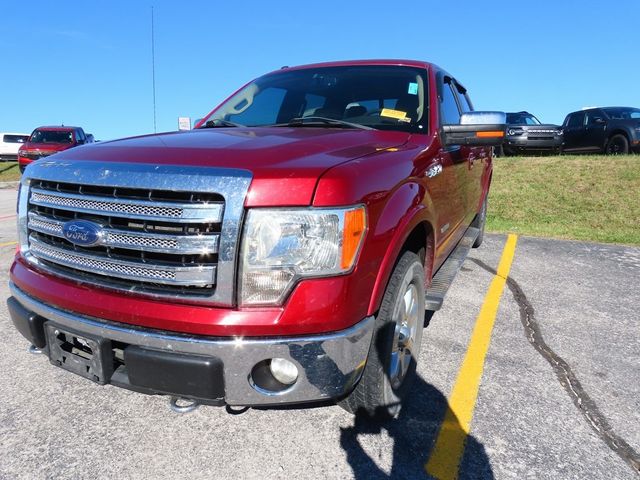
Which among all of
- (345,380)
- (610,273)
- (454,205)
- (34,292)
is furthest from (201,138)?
(610,273)

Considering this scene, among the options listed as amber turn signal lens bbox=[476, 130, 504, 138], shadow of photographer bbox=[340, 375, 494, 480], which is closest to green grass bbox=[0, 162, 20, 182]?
amber turn signal lens bbox=[476, 130, 504, 138]

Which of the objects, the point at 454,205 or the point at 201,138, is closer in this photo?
the point at 201,138

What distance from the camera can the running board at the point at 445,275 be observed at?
2.80m

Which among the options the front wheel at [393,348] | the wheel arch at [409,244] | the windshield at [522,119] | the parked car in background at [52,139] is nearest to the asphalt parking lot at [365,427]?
the front wheel at [393,348]

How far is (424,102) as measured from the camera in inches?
126

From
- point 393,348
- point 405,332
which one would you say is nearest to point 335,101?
point 405,332

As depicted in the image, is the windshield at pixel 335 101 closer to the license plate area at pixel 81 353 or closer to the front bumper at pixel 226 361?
the front bumper at pixel 226 361

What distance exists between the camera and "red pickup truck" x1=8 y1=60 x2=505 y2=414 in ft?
5.82

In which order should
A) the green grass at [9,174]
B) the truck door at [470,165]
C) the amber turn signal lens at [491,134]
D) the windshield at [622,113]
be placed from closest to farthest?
the amber turn signal lens at [491,134]
the truck door at [470,165]
the windshield at [622,113]
the green grass at [9,174]

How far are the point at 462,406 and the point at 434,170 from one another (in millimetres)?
1348

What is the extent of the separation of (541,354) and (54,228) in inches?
120

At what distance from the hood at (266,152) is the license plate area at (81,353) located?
0.76 metres

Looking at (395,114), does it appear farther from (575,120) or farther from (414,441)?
(575,120)

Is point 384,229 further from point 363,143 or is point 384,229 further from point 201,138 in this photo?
point 201,138
